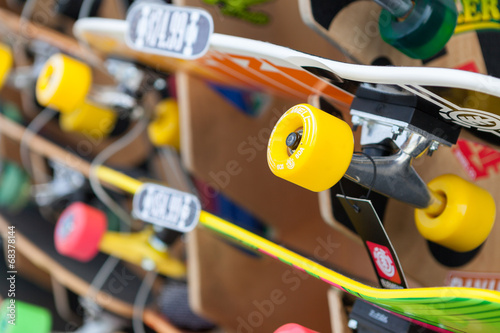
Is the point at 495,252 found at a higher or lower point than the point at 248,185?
higher

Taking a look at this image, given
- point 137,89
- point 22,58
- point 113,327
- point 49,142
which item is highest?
point 137,89

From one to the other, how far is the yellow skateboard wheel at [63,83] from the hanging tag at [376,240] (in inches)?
29.5

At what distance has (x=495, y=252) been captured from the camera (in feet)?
2.64

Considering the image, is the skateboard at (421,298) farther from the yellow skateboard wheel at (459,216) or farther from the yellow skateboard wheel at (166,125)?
the yellow skateboard wheel at (166,125)

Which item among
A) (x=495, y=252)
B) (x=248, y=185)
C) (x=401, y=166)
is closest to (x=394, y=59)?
(x=401, y=166)

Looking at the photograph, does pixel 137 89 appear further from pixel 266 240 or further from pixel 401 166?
pixel 401 166

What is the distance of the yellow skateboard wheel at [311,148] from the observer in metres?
0.56

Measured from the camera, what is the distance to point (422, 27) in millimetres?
707

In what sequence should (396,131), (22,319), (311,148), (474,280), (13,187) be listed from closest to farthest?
(311,148), (396,131), (474,280), (22,319), (13,187)

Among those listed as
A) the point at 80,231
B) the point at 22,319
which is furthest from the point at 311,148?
the point at 22,319

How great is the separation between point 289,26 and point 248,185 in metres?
0.39

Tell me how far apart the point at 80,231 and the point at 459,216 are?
2.69 ft

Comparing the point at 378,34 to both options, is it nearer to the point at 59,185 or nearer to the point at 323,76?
the point at 323,76

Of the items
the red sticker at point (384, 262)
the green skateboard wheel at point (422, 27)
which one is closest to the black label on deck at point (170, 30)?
the green skateboard wheel at point (422, 27)
